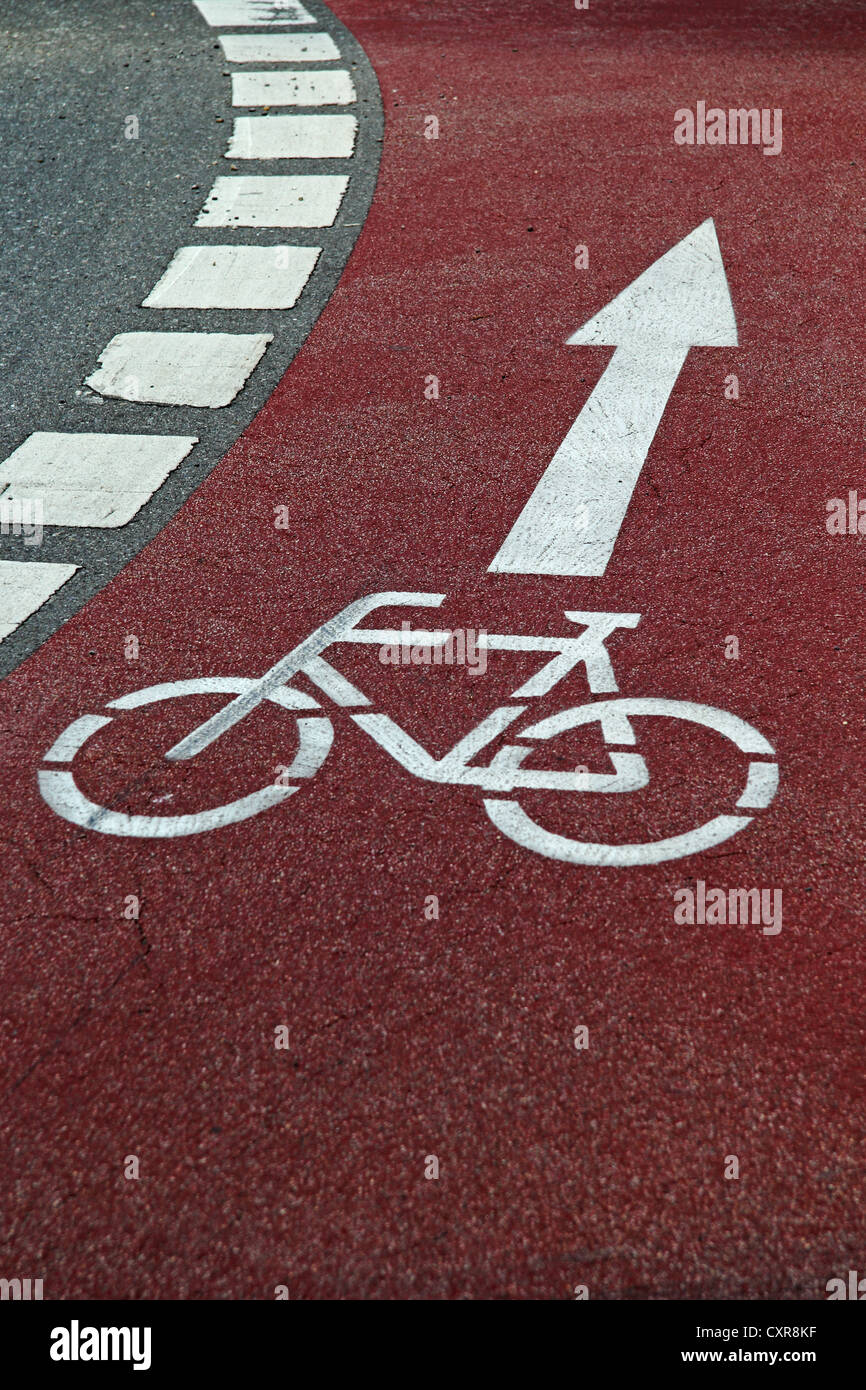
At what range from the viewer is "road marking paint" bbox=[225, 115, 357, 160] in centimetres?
1013

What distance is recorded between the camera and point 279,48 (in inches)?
476

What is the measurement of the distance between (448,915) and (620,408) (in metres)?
3.76

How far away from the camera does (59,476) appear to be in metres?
6.60

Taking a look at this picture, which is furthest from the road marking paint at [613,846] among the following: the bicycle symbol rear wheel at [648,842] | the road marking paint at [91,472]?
the road marking paint at [91,472]

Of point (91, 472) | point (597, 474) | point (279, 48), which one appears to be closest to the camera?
point (597, 474)

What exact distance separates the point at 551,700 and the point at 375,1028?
1.64m

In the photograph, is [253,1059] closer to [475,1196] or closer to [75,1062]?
[75,1062]

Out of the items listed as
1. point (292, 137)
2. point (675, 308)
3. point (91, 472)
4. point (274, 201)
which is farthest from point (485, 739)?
point (292, 137)

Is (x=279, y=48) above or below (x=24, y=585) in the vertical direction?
above

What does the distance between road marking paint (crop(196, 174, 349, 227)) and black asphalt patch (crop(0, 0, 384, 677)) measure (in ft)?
0.33

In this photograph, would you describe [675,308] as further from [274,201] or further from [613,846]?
[613,846]

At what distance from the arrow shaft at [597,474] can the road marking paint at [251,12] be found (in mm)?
7717
